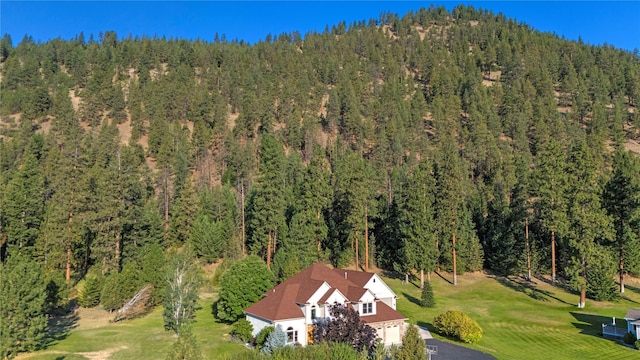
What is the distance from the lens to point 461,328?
33812mm

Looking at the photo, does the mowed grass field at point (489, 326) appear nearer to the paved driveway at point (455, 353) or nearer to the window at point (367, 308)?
the paved driveway at point (455, 353)

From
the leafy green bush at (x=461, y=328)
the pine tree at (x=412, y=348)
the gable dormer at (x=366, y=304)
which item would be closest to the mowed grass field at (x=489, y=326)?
the leafy green bush at (x=461, y=328)

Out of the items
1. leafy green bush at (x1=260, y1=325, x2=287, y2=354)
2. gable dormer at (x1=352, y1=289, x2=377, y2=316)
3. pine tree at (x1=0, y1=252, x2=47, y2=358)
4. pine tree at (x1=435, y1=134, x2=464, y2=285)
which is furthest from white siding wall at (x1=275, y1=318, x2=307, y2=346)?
pine tree at (x1=435, y1=134, x2=464, y2=285)

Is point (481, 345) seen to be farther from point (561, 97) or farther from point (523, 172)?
point (561, 97)

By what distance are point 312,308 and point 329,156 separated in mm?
59531

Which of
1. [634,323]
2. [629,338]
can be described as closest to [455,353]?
[629,338]

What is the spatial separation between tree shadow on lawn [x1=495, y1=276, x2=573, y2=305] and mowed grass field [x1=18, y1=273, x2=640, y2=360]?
3cm

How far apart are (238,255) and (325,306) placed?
26.4 m

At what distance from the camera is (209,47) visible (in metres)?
156

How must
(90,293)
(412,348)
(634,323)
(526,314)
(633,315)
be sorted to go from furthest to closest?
1. (90,293)
2. (526,314)
3. (633,315)
4. (634,323)
5. (412,348)

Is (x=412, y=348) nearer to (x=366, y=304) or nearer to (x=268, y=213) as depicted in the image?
(x=366, y=304)

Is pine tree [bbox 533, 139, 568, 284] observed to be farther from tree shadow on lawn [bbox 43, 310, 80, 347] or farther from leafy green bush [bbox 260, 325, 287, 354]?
tree shadow on lawn [bbox 43, 310, 80, 347]

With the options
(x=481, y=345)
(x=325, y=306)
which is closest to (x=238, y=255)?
(x=325, y=306)

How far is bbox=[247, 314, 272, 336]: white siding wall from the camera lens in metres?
33.5
